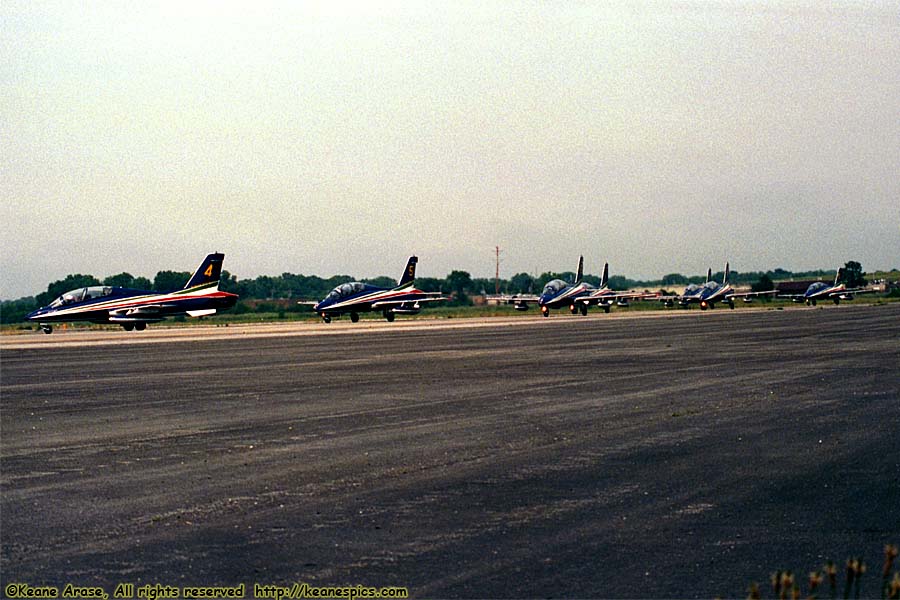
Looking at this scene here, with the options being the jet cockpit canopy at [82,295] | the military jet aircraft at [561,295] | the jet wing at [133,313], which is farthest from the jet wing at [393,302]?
the jet cockpit canopy at [82,295]

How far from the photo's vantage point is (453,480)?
10336 mm

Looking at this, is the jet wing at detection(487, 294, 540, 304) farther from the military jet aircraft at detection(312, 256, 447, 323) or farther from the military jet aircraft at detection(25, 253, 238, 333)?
the military jet aircraft at detection(25, 253, 238, 333)

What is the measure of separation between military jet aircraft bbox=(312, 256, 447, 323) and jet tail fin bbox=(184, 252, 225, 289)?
419 inches

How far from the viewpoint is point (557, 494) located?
956 centimetres

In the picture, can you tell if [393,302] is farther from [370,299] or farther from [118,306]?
[118,306]

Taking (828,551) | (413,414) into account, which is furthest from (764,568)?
(413,414)

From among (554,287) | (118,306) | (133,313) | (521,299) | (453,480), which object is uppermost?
(554,287)

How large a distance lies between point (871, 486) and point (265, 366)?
63.8ft

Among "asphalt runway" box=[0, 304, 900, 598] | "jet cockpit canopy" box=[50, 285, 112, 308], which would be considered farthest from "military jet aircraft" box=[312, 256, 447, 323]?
"asphalt runway" box=[0, 304, 900, 598]

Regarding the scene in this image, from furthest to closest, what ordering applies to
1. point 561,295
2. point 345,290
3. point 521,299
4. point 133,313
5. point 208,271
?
1. point 521,299
2. point 561,295
3. point 345,290
4. point 208,271
5. point 133,313

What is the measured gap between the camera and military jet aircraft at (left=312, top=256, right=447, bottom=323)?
67.1 meters

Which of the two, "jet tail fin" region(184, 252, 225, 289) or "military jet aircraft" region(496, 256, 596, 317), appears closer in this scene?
"jet tail fin" region(184, 252, 225, 289)

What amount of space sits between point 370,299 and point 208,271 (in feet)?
48.5

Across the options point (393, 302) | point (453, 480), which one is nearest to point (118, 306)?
point (393, 302)
